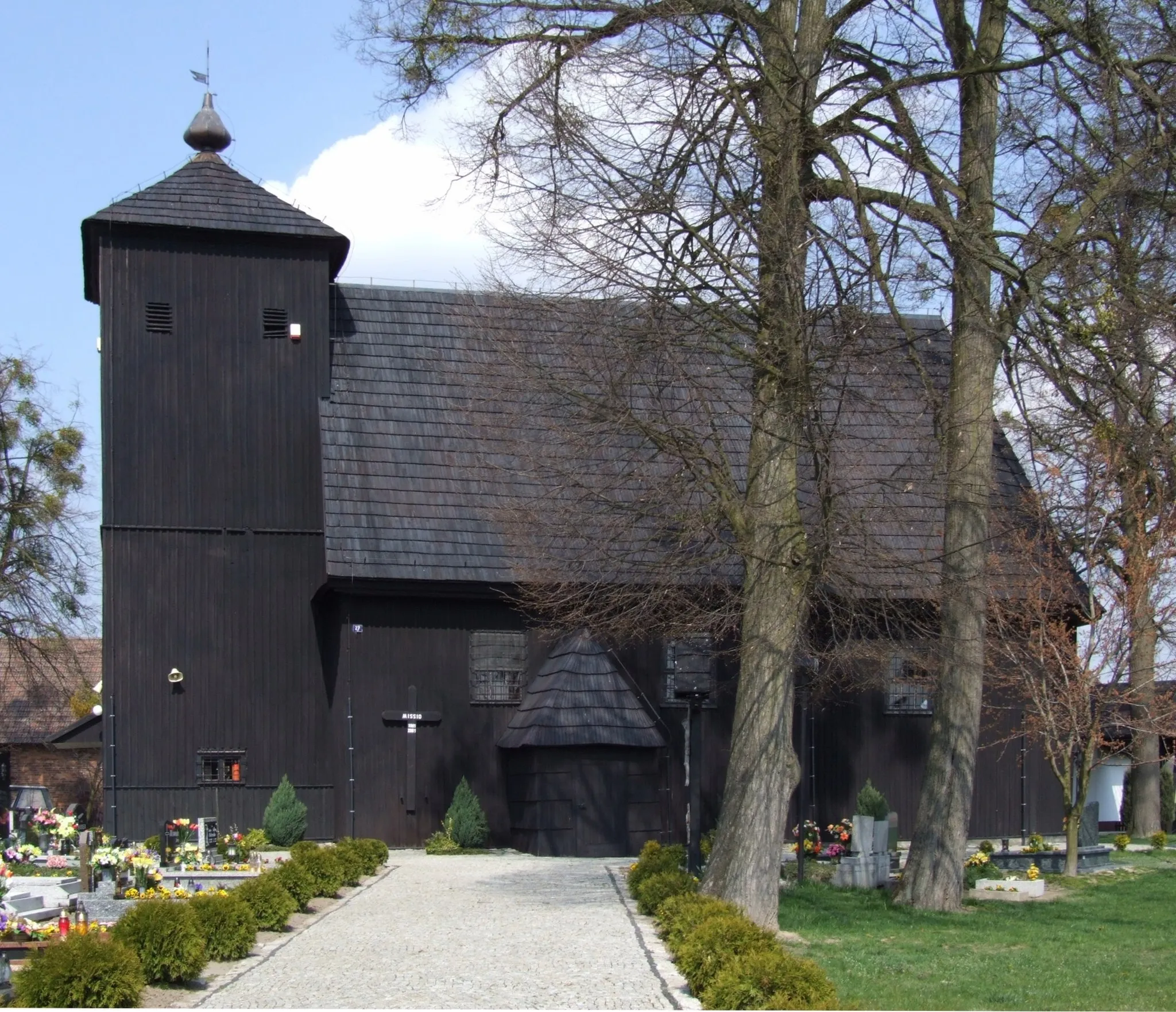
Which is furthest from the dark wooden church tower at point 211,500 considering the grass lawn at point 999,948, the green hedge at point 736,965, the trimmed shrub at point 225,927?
the green hedge at point 736,965

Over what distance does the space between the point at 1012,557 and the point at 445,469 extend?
986cm

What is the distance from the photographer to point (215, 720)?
82.9ft

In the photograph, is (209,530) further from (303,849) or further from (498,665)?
(303,849)

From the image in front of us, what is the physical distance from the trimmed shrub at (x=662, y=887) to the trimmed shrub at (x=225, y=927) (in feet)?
13.3

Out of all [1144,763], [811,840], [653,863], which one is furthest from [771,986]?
[1144,763]

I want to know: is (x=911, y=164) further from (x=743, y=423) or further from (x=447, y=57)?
(x=743, y=423)

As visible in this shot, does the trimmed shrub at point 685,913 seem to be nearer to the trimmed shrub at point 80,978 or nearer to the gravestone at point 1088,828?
the trimmed shrub at point 80,978

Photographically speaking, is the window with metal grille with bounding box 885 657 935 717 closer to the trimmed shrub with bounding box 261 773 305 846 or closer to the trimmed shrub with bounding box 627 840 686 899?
the trimmed shrub with bounding box 627 840 686 899

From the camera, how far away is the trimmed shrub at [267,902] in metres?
14.6

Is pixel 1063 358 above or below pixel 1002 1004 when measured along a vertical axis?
above

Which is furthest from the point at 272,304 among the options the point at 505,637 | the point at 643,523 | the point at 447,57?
the point at 447,57

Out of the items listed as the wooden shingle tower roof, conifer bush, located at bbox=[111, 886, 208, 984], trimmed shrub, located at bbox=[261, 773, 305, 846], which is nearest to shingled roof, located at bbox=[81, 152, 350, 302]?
the wooden shingle tower roof

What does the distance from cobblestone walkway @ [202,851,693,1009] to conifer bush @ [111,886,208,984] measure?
38cm

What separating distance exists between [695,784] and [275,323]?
43.7 feet
